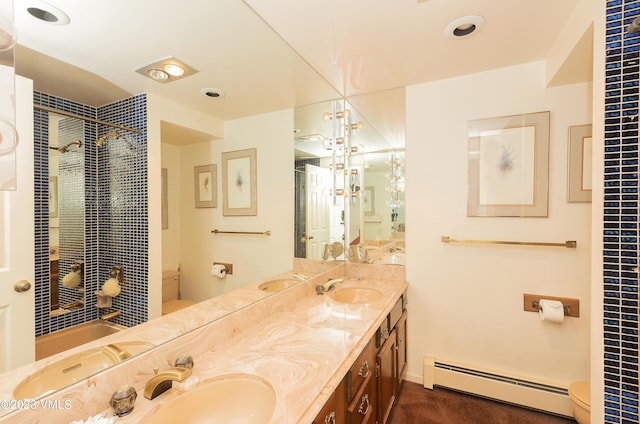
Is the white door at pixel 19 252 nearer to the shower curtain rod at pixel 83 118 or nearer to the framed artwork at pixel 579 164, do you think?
the shower curtain rod at pixel 83 118

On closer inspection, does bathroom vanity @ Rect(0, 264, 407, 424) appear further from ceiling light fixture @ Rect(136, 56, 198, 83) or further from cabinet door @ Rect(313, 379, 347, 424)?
ceiling light fixture @ Rect(136, 56, 198, 83)

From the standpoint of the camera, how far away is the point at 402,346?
2076 mm

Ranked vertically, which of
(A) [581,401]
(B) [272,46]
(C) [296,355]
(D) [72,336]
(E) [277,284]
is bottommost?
(A) [581,401]

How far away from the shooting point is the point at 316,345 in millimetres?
1182

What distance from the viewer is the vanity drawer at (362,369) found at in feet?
3.67

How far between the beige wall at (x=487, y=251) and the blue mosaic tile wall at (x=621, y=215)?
31.1 inches

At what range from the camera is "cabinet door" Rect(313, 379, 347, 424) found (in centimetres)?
88

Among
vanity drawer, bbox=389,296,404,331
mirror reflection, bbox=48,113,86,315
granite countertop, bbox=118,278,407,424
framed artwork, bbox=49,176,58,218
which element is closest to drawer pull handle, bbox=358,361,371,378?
granite countertop, bbox=118,278,407,424

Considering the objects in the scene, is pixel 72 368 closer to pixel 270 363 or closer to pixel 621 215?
pixel 270 363

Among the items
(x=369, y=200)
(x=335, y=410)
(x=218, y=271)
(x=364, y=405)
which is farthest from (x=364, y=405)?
(x=369, y=200)

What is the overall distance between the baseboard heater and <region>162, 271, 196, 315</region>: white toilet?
1.92m

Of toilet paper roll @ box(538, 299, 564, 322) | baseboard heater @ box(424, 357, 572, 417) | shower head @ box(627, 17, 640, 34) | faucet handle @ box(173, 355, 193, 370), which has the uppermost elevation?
shower head @ box(627, 17, 640, 34)

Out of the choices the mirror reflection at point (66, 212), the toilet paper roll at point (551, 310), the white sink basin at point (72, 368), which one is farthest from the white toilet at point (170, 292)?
the toilet paper roll at point (551, 310)

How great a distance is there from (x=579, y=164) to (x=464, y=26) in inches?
45.1
